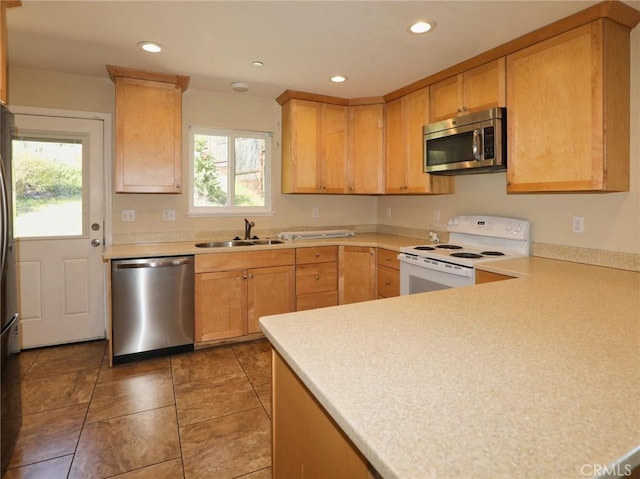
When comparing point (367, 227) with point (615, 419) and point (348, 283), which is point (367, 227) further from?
point (615, 419)

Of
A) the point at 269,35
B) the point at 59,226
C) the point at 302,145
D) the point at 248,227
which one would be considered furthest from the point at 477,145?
the point at 59,226

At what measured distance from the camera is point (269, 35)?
2.39 metres

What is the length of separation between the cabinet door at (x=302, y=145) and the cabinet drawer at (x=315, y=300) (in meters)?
1.07

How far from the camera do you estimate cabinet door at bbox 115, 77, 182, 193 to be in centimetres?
306

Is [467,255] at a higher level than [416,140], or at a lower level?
lower

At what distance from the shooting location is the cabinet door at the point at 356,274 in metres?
3.60

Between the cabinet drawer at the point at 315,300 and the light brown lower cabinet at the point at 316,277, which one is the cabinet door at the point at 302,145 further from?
the cabinet drawer at the point at 315,300

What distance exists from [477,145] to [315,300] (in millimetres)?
1983

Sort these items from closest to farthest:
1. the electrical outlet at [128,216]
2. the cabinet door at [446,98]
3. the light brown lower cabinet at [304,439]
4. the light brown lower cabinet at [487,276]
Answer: the light brown lower cabinet at [304,439] < the light brown lower cabinet at [487,276] < the cabinet door at [446,98] < the electrical outlet at [128,216]

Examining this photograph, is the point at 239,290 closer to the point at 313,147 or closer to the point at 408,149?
the point at 313,147

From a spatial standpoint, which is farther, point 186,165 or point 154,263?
point 186,165

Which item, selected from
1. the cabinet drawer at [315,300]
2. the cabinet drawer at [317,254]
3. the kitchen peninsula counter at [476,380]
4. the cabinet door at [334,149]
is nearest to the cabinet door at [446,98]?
the cabinet door at [334,149]

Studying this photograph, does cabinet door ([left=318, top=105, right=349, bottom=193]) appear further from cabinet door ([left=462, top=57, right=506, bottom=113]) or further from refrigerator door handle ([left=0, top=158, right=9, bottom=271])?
refrigerator door handle ([left=0, top=158, right=9, bottom=271])
